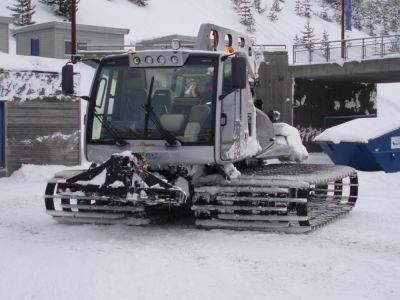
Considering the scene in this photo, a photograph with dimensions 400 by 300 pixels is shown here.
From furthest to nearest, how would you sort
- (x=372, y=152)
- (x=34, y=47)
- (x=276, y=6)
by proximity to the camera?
1. (x=276, y=6)
2. (x=34, y=47)
3. (x=372, y=152)

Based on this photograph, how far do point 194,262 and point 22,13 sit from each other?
50294mm

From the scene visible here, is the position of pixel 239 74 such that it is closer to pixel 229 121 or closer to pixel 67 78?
pixel 229 121

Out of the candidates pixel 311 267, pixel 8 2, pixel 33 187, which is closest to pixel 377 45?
Answer: pixel 33 187

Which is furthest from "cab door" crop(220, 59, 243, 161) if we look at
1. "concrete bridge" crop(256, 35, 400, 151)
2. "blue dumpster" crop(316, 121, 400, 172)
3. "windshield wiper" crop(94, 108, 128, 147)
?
"concrete bridge" crop(256, 35, 400, 151)

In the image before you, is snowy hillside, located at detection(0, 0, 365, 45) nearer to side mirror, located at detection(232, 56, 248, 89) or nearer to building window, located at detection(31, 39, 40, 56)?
building window, located at detection(31, 39, 40, 56)

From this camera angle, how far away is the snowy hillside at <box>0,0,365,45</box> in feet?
198

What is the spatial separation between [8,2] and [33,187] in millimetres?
48247

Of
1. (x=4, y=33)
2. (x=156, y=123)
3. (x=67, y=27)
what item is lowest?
(x=156, y=123)

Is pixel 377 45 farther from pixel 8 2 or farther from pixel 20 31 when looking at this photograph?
pixel 8 2

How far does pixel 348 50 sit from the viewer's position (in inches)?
1072

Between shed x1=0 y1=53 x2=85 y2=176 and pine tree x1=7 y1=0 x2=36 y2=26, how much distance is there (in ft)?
123

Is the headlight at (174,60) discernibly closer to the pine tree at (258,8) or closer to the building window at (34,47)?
the building window at (34,47)

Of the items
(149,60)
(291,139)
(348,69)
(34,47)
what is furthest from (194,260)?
(34,47)

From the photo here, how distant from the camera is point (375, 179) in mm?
16422
